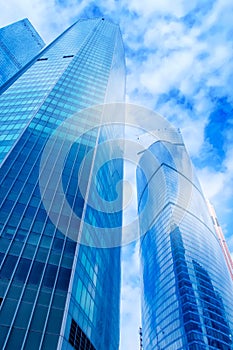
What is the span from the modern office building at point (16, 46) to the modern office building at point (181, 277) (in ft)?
366

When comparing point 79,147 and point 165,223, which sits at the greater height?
point 165,223

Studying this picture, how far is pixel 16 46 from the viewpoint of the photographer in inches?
6501

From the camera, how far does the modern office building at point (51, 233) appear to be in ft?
75.3

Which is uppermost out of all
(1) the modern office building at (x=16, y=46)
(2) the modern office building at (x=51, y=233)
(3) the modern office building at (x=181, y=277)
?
(1) the modern office building at (x=16, y=46)

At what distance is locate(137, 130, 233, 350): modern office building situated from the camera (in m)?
83.9

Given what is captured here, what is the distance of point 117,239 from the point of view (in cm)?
5028

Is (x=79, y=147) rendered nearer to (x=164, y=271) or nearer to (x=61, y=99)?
(x=61, y=99)

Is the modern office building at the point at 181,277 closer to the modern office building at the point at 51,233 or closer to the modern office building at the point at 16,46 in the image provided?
the modern office building at the point at 51,233

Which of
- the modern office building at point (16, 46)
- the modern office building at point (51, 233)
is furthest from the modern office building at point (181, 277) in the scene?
the modern office building at point (16, 46)

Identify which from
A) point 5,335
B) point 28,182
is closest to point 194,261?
point 28,182

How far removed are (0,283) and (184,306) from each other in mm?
79906

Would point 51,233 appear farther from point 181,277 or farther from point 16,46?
point 16,46

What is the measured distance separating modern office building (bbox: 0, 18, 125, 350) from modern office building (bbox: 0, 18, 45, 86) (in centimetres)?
10604

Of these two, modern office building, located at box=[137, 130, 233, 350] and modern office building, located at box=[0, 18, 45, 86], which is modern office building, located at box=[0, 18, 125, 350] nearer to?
Answer: modern office building, located at box=[137, 130, 233, 350]
